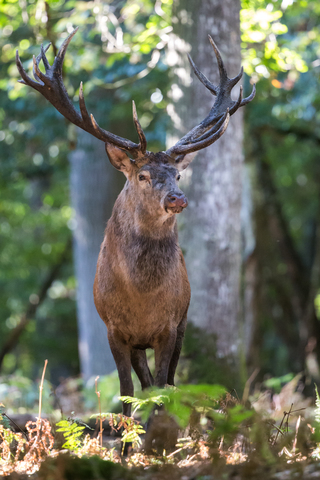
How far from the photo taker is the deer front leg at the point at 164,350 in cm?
409

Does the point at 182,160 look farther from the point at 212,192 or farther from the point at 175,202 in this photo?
the point at 212,192

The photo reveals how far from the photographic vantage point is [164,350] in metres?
4.13

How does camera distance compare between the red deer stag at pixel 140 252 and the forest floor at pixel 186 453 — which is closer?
the forest floor at pixel 186 453

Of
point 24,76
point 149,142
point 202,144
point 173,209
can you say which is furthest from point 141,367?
point 149,142

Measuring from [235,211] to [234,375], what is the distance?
6.18ft

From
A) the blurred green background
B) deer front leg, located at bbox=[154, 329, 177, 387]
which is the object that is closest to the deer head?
deer front leg, located at bbox=[154, 329, 177, 387]

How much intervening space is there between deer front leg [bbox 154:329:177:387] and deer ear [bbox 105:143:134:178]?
1.33 m

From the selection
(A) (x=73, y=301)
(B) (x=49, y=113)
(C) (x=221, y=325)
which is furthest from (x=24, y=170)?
(C) (x=221, y=325)

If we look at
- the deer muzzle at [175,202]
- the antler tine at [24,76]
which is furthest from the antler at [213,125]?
the antler tine at [24,76]

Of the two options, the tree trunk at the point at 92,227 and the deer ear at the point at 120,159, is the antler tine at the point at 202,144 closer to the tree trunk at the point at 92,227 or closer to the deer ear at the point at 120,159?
the deer ear at the point at 120,159

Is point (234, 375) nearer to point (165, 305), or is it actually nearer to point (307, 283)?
point (165, 305)

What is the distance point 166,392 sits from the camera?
307cm

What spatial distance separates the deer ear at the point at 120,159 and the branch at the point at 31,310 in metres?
11.3

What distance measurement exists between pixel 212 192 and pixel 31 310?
416 inches
